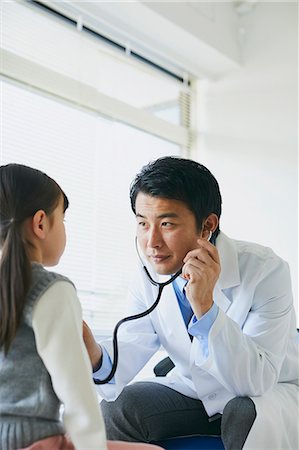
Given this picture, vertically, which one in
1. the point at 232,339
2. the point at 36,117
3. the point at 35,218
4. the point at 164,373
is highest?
the point at 36,117

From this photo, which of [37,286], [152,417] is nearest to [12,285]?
[37,286]

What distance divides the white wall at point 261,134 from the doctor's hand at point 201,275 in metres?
1.55

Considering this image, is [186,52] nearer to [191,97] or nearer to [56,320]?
[191,97]

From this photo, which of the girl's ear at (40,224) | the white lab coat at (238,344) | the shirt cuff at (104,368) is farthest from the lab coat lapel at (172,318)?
the girl's ear at (40,224)

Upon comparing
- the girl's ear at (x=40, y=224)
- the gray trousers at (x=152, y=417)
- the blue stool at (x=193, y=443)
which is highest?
the girl's ear at (x=40, y=224)

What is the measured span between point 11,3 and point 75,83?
0.44 m

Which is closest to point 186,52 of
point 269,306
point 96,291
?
point 96,291

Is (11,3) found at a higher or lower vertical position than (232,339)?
higher

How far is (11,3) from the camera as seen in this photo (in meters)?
2.50

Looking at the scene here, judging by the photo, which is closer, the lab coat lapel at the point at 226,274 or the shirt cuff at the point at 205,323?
the shirt cuff at the point at 205,323

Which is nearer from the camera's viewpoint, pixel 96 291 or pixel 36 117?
pixel 36 117

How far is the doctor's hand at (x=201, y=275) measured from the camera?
1.43 metres

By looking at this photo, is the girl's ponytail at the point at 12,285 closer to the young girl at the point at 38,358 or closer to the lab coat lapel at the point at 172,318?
the young girl at the point at 38,358

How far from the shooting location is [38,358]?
1.08 metres
